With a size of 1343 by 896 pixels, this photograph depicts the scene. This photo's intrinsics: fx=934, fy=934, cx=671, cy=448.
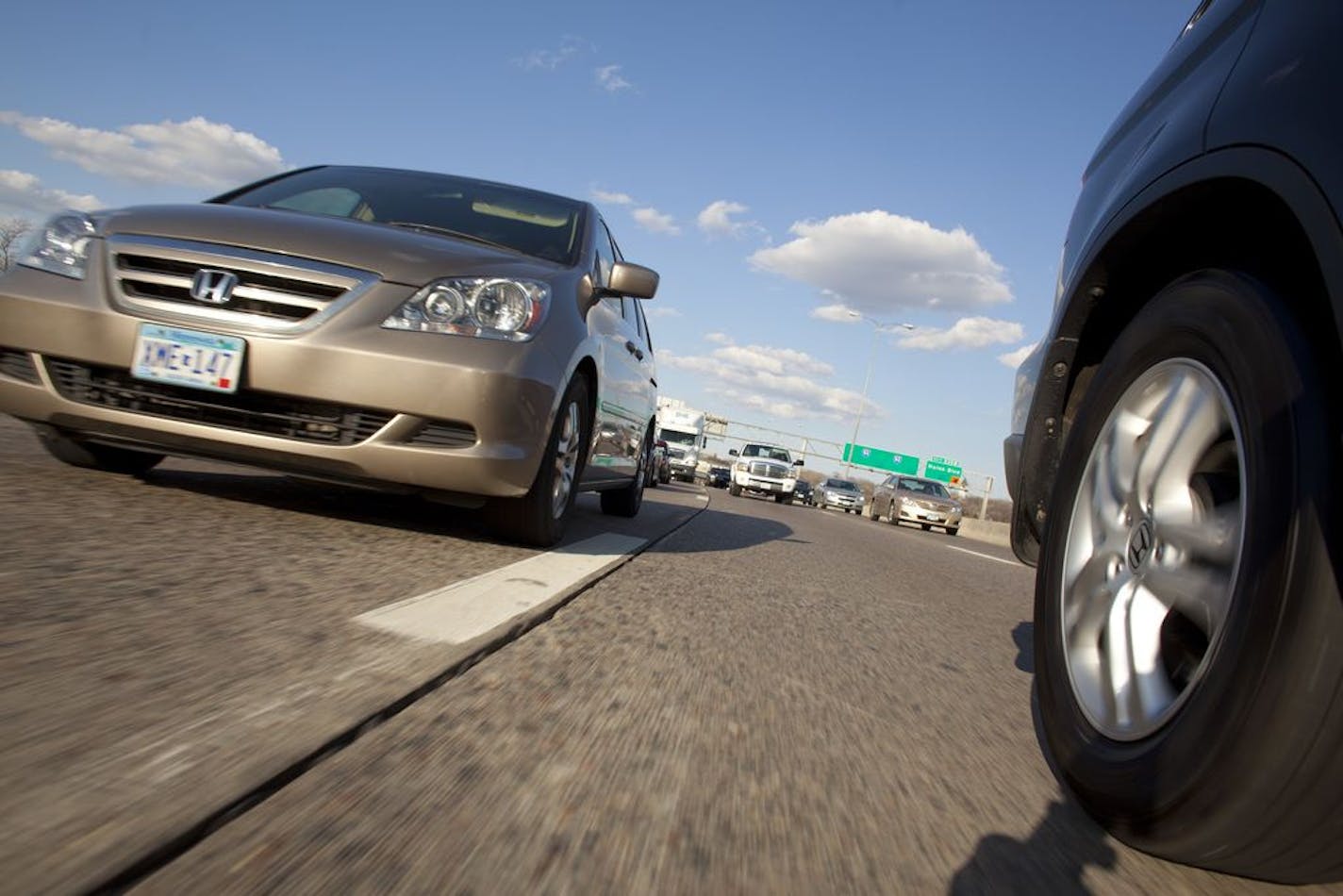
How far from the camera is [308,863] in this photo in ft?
3.71

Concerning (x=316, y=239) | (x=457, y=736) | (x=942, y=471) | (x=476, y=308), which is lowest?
(x=457, y=736)

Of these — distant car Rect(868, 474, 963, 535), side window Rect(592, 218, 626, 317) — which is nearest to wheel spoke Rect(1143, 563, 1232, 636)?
side window Rect(592, 218, 626, 317)

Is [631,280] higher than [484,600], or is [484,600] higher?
[631,280]

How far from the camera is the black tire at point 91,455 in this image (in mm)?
3852

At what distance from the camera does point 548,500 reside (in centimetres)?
395

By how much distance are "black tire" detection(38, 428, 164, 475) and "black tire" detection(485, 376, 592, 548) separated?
155 cm

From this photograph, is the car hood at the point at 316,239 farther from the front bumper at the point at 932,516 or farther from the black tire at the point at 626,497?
the front bumper at the point at 932,516

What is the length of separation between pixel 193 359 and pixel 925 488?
2518cm

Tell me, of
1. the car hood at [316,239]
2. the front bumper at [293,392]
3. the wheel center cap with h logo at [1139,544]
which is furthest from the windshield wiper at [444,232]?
the wheel center cap with h logo at [1139,544]

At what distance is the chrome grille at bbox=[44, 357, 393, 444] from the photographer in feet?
10.8

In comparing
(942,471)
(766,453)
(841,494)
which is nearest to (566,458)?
(766,453)

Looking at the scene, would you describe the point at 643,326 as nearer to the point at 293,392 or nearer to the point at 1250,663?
the point at 293,392

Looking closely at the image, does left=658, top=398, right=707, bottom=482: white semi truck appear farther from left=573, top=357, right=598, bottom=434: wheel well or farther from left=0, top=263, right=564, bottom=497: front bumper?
left=0, top=263, right=564, bottom=497: front bumper

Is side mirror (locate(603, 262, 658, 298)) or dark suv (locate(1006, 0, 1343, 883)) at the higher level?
side mirror (locate(603, 262, 658, 298))
